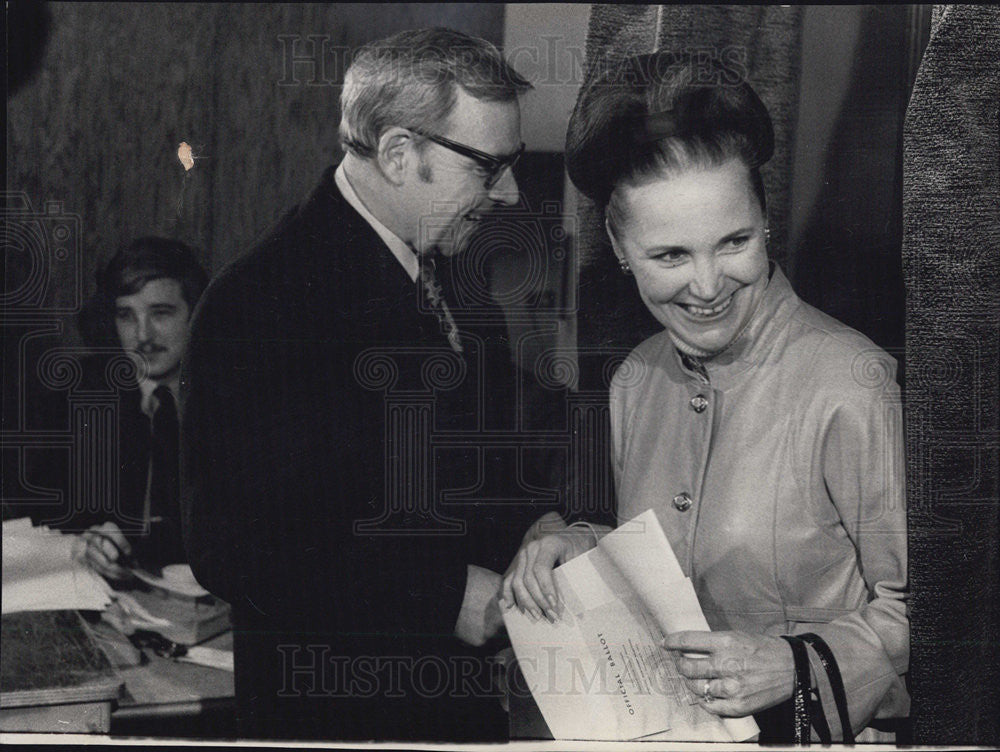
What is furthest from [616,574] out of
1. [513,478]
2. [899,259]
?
[899,259]

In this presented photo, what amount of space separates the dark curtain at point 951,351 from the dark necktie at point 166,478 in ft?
5.43

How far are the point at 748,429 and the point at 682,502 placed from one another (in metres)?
0.21

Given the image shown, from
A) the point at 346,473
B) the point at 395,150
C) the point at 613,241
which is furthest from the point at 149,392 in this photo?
the point at 613,241

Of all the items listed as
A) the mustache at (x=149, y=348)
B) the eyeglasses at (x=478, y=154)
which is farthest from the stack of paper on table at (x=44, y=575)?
the eyeglasses at (x=478, y=154)

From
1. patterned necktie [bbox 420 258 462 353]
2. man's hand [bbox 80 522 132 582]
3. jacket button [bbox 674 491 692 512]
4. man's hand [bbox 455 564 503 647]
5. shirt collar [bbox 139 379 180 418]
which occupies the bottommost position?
man's hand [bbox 455 564 503 647]

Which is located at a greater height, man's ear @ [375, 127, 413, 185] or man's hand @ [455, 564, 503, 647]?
man's ear @ [375, 127, 413, 185]

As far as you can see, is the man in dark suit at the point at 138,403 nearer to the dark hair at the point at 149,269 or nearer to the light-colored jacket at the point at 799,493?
the dark hair at the point at 149,269

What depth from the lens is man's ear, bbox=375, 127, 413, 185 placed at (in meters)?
2.46

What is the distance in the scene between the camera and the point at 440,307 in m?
2.49

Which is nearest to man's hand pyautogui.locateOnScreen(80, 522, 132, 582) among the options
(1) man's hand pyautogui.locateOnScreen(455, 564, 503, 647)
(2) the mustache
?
(2) the mustache

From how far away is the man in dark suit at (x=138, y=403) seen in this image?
2537 millimetres

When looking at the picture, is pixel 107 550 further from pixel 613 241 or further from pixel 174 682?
pixel 613 241

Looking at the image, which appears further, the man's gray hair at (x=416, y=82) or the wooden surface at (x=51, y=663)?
the wooden surface at (x=51, y=663)

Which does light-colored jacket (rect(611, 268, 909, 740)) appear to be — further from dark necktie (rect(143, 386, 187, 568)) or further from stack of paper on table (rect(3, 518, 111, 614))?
stack of paper on table (rect(3, 518, 111, 614))
